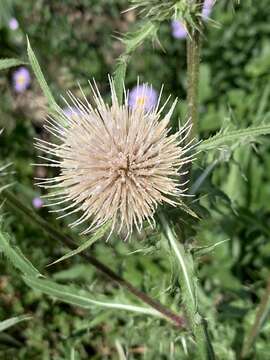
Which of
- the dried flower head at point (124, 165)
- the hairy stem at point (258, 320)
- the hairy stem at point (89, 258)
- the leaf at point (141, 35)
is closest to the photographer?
the dried flower head at point (124, 165)

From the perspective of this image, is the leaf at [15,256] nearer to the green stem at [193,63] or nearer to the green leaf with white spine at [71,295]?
the green leaf with white spine at [71,295]

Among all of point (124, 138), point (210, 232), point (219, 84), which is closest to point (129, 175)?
point (124, 138)

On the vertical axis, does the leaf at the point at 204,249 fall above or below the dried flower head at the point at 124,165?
below

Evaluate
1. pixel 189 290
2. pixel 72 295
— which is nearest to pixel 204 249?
pixel 189 290

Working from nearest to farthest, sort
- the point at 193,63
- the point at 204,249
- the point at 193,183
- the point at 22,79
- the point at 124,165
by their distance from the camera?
the point at 124,165, the point at 204,249, the point at 193,63, the point at 193,183, the point at 22,79

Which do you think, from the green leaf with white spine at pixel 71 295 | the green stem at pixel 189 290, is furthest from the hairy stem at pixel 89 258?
the green stem at pixel 189 290

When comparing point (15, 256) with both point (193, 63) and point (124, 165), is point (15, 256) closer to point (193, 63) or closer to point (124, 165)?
point (124, 165)

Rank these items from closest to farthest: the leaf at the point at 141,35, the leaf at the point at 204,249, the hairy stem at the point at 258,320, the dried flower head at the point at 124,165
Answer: the dried flower head at the point at 124,165, the leaf at the point at 204,249, the leaf at the point at 141,35, the hairy stem at the point at 258,320
